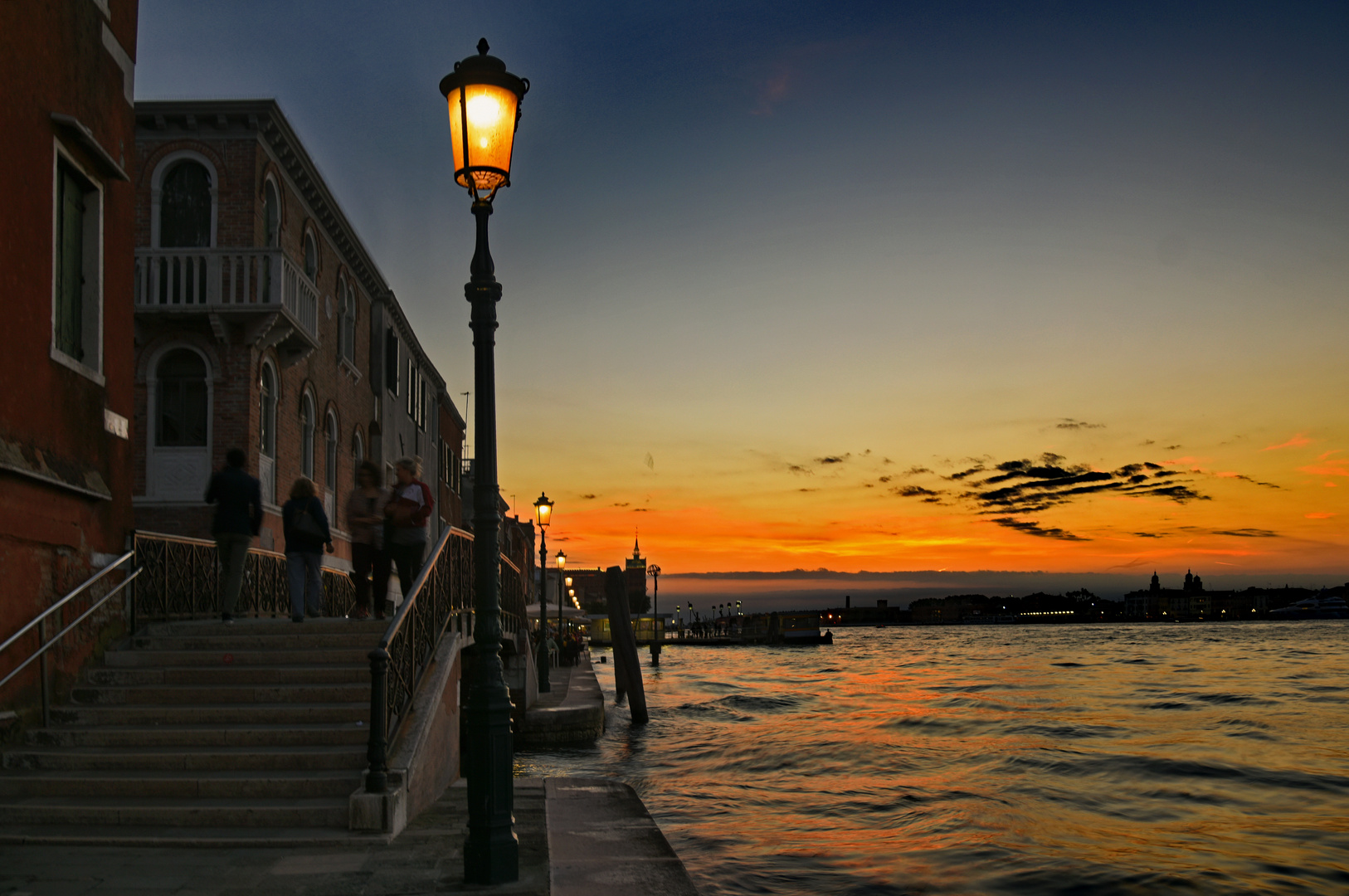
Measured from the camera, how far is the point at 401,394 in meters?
30.1

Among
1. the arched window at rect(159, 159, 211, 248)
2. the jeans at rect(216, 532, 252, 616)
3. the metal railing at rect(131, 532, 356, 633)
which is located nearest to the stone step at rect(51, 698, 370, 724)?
the metal railing at rect(131, 532, 356, 633)

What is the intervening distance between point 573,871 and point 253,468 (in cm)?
1265

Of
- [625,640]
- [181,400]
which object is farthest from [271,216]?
[625,640]

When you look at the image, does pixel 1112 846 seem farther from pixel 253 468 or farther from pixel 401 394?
pixel 401 394

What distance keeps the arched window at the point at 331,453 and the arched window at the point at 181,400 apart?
478cm

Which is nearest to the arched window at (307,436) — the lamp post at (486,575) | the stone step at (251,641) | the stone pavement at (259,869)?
the stone step at (251,641)

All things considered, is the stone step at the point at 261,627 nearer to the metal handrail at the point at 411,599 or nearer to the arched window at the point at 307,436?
the metal handrail at the point at 411,599

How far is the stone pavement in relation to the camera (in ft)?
19.0

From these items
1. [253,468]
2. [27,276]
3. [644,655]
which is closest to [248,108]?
[253,468]

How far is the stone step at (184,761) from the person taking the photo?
8.00m

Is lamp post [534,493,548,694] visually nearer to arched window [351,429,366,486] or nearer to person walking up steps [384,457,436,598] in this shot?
arched window [351,429,366,486]

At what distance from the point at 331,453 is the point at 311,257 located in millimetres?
4357

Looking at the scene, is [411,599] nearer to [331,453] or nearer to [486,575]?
[486,575]

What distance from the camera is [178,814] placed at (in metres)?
7.23
